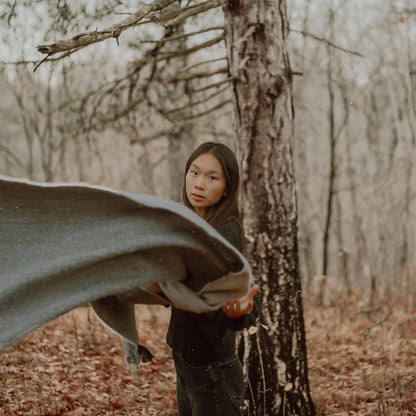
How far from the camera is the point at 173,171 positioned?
9164 millimetres

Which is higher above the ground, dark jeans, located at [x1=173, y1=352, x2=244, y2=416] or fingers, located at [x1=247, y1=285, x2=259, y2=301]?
fingers, located at [x1=247, y1=285, x2=259, y2=301]

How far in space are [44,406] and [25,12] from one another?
360cm

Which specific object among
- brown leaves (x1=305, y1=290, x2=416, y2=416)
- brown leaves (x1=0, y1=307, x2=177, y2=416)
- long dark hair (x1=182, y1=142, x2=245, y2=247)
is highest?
long dark hair (x1=182, y1=142, x2=245, y2=247)

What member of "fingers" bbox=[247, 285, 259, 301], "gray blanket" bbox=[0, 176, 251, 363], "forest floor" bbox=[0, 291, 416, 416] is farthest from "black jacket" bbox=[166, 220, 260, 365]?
"forest floor" bbox=[0, 291, 416, 416]

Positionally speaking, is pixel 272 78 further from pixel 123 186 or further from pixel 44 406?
pixel 123 186

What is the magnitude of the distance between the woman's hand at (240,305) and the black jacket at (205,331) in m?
0.08

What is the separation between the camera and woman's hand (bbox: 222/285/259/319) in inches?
82.1

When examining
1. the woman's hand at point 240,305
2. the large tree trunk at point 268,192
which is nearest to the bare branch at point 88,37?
the large tree trunk at point 268,192

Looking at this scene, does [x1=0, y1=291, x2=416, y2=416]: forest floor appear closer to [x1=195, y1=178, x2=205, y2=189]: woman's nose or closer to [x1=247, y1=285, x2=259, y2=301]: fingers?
[x1=247, y1=285, x2=259, y2=301]: fingers

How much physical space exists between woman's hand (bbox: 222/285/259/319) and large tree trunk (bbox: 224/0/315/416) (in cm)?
187

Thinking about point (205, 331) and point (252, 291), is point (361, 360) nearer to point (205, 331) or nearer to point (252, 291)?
point (205, 331)

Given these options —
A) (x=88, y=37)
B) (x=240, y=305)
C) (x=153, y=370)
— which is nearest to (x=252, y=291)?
(x=240, y=305)

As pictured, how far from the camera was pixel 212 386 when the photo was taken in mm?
2395

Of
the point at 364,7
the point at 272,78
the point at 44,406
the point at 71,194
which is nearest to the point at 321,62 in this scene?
the point at 364,7
